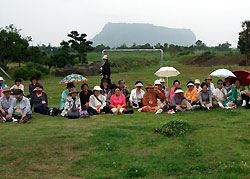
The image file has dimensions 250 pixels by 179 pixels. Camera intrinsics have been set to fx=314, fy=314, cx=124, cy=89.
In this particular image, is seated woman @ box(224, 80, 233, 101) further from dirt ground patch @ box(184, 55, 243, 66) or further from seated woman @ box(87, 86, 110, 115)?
dirt ground patch @ box(184, 55, 243, 66)

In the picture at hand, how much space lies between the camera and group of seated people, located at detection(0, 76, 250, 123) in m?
10.2

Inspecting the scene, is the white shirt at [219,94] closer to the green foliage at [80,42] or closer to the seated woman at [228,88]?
the seated woman at [228,88]

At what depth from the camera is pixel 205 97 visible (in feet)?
37.0

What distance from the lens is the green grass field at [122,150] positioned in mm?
5441

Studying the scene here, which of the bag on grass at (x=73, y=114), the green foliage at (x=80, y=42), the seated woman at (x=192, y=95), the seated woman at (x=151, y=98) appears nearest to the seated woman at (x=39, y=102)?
the bag on grass at (x=73, y=114)

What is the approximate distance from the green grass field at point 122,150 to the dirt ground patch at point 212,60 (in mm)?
33958

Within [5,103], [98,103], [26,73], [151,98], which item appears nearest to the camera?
[5,103]

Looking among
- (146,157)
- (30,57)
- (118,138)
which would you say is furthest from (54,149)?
(30,57)

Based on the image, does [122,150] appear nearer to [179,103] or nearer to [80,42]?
[179,103]

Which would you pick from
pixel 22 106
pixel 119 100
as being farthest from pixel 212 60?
pixel 22 106

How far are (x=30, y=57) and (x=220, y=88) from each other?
30.7 metres

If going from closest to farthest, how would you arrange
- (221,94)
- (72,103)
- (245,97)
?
(72,103)
(245,97)
(221,94)

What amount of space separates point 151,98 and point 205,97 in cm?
193

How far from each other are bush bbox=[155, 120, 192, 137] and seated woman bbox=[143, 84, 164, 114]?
125 inches
